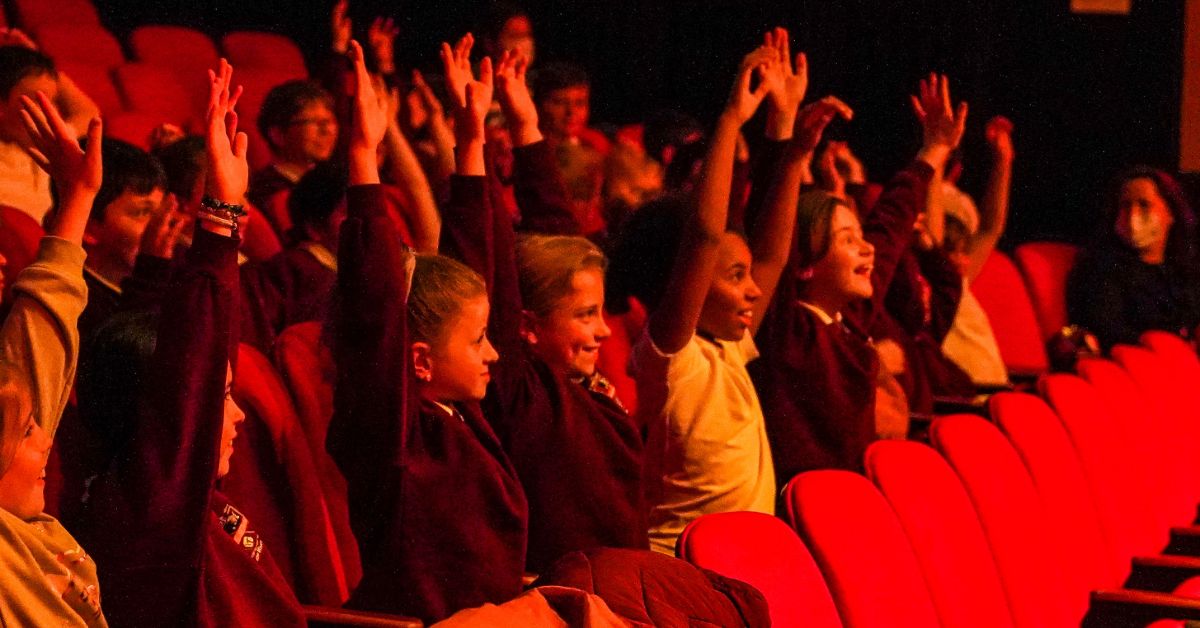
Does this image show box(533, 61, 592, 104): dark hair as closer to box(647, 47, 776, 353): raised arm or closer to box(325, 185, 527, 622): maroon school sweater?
box(647, 47, 776, 353): raised arm

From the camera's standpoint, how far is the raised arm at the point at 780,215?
2.36 meters

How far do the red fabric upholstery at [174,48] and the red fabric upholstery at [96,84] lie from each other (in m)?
0.52

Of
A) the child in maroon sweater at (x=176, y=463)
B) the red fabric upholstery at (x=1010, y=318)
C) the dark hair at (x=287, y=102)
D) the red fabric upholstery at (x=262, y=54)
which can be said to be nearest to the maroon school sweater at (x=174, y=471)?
the child in maroon sweater at (x=176, y=463)

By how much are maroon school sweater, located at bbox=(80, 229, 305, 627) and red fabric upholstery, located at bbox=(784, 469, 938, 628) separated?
0.69 m

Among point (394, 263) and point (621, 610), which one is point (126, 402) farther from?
point (621, 610)

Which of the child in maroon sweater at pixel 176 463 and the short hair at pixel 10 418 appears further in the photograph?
the child in maroon sweater at pixel 176 463

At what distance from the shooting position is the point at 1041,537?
7.63 ft

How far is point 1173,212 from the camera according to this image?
4.42m

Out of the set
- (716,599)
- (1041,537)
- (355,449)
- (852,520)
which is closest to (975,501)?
(1041,537)

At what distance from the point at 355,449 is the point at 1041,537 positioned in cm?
116

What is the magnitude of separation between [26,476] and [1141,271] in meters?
3.65

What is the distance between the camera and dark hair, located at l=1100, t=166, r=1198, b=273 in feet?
14.4

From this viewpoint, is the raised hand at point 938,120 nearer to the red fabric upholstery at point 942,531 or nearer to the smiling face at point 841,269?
the smiling face at point 841,269

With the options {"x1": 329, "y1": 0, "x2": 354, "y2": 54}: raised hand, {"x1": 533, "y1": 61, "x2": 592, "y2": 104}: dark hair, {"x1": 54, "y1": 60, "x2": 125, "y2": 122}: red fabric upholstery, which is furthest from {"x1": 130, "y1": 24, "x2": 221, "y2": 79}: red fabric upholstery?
{"x1": 533, "y1": 61, "x2": 592, "y2": 104}: dark hair
